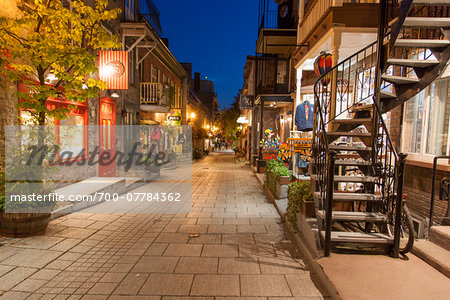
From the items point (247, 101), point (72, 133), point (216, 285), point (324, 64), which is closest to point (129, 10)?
point (72, 133)

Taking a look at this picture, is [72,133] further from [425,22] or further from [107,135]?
[425,22]

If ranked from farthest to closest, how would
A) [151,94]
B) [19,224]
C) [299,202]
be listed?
[151,94]
[299,202]
[19,224]

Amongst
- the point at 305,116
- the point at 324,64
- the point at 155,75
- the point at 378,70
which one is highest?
the point at 155,75

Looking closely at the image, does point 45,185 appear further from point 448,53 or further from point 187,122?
point 187,122

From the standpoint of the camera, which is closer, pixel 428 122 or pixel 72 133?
pixel 428 122

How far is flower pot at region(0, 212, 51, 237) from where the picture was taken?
4.68 metres

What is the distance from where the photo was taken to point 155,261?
407 cm

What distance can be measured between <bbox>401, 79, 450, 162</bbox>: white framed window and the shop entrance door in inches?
395

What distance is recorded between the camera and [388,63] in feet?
14.9

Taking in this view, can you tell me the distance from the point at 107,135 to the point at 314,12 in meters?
8.99

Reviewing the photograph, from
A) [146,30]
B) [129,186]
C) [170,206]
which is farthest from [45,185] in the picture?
[146,30]

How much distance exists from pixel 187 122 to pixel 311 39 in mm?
19334

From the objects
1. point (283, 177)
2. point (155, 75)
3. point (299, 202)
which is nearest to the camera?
point (299, 202)

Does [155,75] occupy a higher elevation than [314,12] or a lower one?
higher
